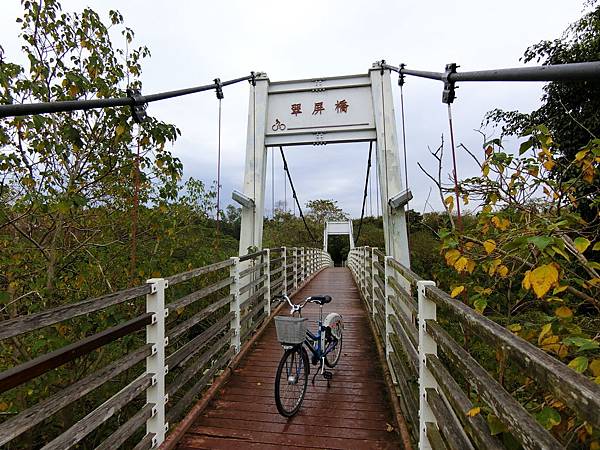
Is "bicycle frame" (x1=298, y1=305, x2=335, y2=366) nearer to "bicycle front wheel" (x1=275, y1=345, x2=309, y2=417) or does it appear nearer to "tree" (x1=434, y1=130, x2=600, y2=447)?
"bicycle front wheel" (x1=275, y1=345, x2=309, y2=417)

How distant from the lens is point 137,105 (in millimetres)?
2193

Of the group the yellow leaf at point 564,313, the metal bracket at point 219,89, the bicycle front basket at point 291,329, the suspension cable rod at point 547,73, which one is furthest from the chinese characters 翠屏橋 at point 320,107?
the yellow leaf at point 564,313

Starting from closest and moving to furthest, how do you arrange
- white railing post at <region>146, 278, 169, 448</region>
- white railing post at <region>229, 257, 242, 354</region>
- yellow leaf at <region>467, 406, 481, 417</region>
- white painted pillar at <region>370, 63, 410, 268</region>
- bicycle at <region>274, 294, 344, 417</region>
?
yellow leaf at <region>467, 406, 481, 417</region> → white railing post at <region>146, 278, 169, 448</region> → bicycle at <region>274, 294, 344, 417</region> → white railing post at <region>229, 257, 242, 354</region> → white painted pillar at <region>370, 63, 410, 268</region>

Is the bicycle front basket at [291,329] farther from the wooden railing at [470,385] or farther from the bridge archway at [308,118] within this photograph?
the bridge archway at [308,118]

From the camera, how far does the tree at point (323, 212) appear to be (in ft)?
99.3

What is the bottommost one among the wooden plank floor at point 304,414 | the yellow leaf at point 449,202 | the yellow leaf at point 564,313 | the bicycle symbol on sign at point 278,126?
the wooden plank floor at point 304,414

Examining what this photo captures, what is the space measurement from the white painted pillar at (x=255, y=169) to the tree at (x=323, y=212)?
24210mm

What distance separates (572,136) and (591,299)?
552cm

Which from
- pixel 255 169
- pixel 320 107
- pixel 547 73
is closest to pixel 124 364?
pixel 547 73

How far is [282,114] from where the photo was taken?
526 centimetres

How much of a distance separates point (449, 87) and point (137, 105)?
1.81m

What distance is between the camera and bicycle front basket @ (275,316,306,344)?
2377mm

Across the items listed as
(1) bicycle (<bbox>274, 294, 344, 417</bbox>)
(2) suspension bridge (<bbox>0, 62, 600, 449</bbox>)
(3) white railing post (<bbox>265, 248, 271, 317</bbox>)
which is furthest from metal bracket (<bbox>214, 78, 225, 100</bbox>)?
(1) bicycle (<bbox>274, 294, 344, 417</bbox>)

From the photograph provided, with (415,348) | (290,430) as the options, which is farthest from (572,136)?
(290,430)
